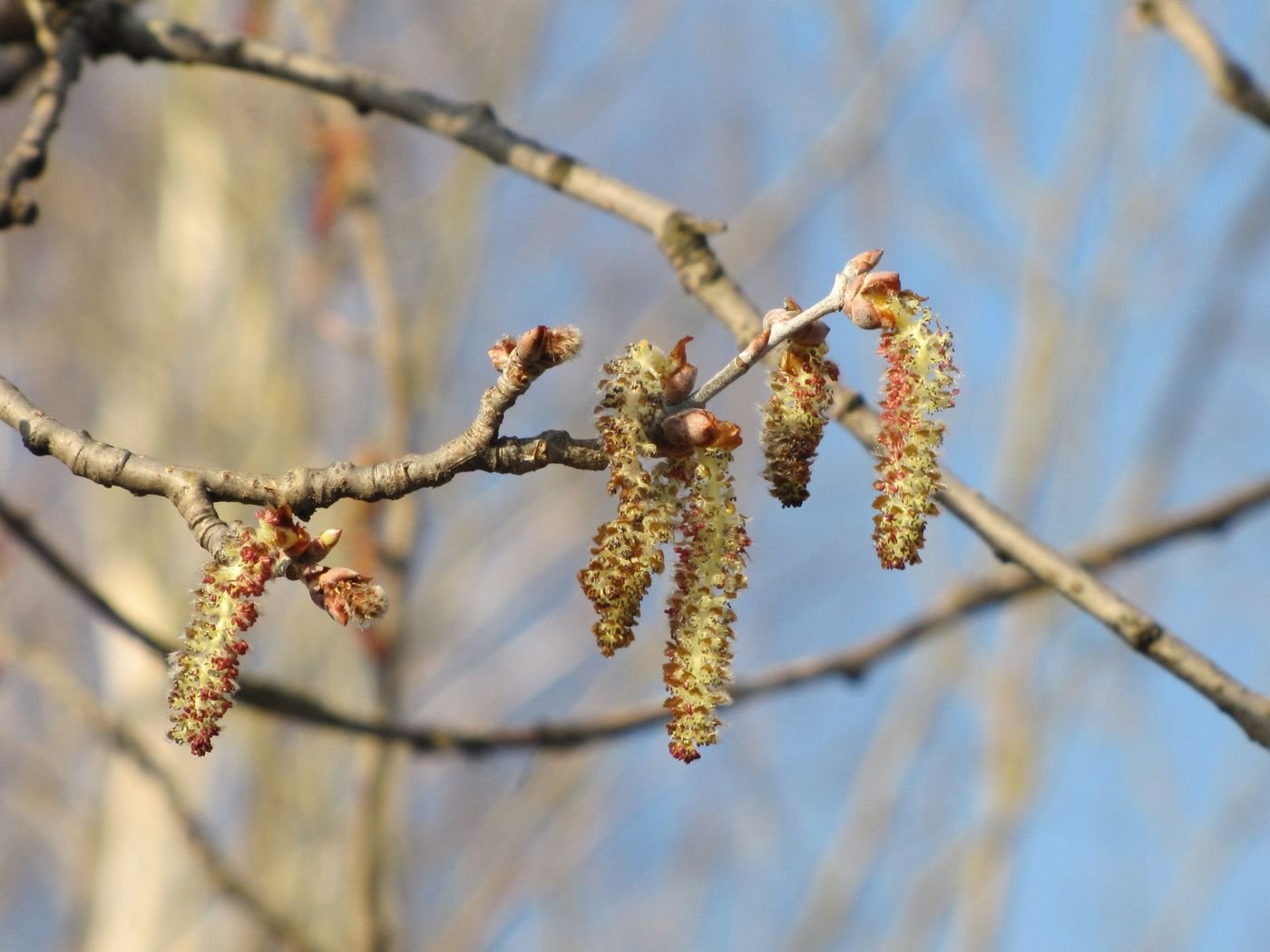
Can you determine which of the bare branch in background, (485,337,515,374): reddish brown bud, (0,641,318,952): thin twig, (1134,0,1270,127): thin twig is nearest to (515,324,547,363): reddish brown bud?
(485,337,515,374): reddish brown bud

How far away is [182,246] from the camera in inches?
266

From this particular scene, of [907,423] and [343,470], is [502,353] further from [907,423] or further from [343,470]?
[907,423]

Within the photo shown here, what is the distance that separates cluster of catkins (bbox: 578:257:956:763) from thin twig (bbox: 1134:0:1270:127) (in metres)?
1.31

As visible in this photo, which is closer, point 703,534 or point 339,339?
point 703,534

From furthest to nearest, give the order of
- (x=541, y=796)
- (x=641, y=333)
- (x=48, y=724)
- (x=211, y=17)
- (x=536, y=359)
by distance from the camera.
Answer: (x=48, y=724), (x=211, y=17), (x=641, y=333), (x=541, y=796), (x=536, y=359)

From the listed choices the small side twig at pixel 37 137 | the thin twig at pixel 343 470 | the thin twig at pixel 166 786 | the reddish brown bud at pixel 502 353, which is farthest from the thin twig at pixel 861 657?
the reddish brown bud at pixel 502 353

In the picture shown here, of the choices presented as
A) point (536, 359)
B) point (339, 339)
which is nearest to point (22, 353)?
point (339, 339)

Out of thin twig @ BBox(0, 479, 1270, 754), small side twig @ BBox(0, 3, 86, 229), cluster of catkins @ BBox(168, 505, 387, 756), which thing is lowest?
cluster of catkins @ BBox(168, 505, 387, 756)

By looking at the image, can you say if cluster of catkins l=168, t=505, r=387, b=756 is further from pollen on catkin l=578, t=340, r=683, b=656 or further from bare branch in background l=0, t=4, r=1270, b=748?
bare branch in background l=0, t=4, r=1270, b=748

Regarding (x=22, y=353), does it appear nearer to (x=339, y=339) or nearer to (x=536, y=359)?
(x=339, y=339)

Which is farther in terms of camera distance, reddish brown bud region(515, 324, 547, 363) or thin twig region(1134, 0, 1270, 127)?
thin twig region(1134, 0, 1270, 127)

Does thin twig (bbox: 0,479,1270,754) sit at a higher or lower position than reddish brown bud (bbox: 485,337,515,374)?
higher

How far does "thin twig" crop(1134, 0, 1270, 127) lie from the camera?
86.7 inches

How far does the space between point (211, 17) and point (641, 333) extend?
272 centimetres
